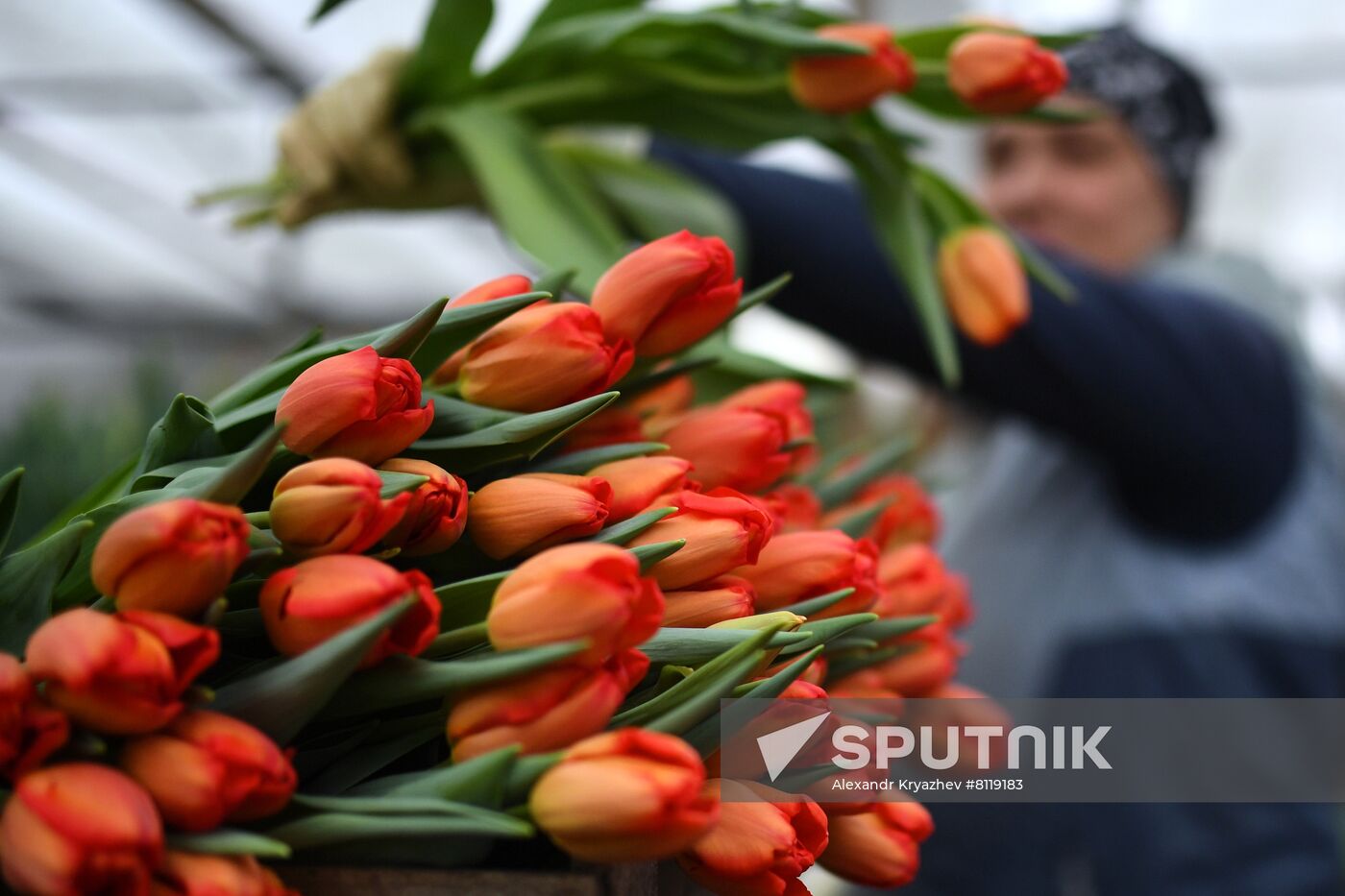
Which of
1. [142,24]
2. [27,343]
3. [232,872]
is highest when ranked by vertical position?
[232,872]

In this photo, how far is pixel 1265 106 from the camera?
3.55 m

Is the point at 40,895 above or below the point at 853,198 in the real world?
above

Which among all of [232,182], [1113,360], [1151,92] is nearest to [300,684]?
[1113,360]

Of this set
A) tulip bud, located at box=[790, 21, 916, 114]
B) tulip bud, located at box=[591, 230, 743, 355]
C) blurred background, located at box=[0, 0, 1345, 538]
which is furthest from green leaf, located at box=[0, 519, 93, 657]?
blurred background, located at box=[0, 0, 1345, 538]

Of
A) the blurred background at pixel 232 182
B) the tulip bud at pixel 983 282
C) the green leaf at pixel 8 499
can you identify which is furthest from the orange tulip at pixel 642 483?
the blurred background at pixel 232 182

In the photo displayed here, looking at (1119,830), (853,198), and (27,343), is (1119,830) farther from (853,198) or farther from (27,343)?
(27,343)

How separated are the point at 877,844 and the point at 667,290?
12 cm

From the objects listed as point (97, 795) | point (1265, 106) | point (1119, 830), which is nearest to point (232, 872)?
point (97, 795)

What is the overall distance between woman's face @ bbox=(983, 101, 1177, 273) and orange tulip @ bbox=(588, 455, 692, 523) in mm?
1066

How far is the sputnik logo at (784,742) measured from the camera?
223 millimetres

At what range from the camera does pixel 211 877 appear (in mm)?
166

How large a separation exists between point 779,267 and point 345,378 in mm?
507

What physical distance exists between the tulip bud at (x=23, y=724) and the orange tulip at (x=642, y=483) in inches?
3.8

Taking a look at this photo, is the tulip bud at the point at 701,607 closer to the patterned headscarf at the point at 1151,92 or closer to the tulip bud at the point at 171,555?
the tulip bud at the point at 171,555
